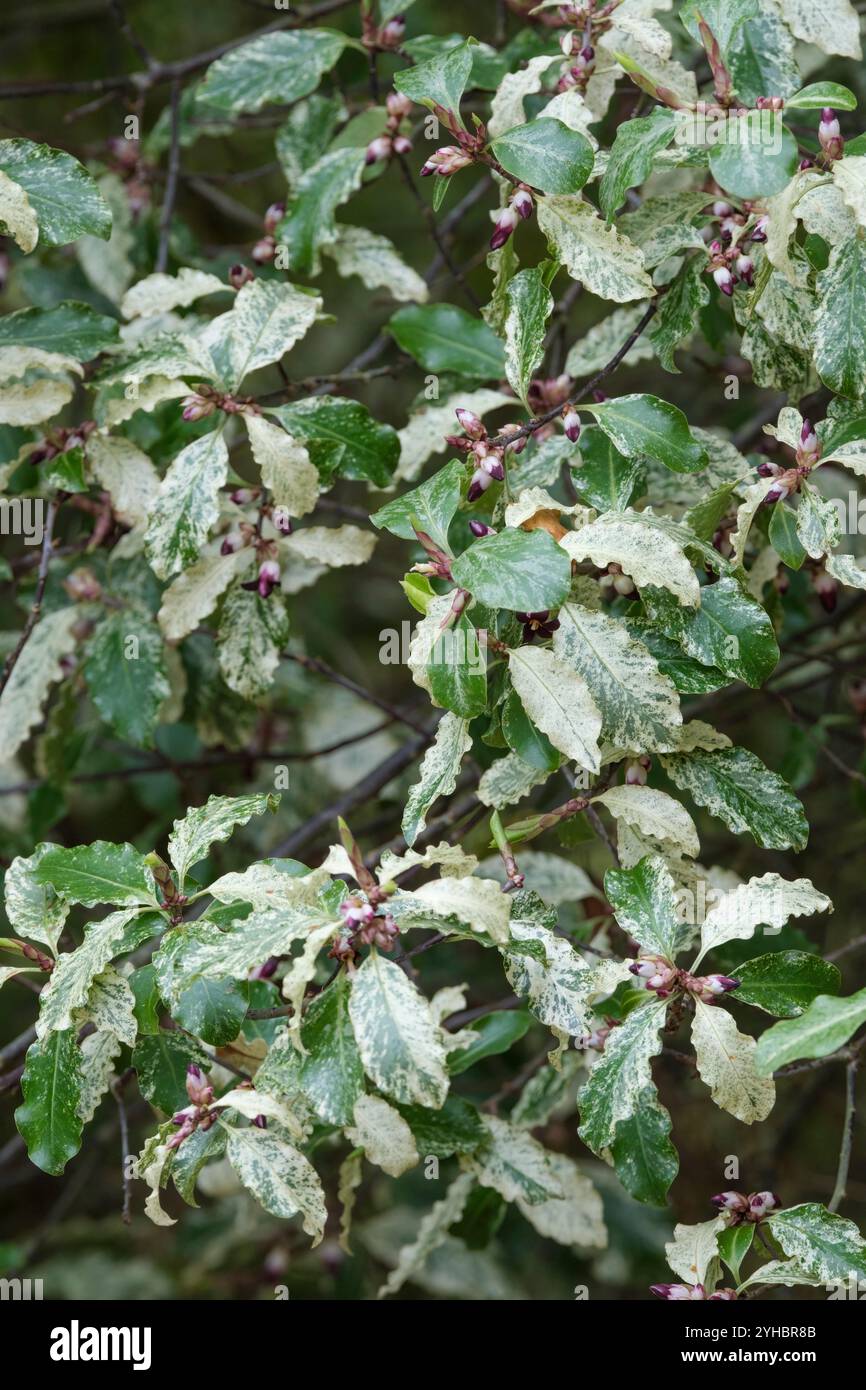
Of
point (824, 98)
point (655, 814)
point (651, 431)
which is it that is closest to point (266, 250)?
point (651, 431)

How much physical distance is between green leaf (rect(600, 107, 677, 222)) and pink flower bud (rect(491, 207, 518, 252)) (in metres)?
0.07

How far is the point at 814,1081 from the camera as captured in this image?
2.38m

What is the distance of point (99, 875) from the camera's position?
120 centimetres

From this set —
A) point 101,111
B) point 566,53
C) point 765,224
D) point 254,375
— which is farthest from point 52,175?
point 101,111

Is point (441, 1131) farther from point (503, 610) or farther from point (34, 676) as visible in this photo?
point (34, 676)

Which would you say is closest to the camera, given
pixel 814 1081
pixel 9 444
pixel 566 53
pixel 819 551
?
pixel 819 551

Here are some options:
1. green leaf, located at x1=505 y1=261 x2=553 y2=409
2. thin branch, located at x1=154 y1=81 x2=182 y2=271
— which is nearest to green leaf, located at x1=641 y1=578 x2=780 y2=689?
green leaf, located at x1=505 y1=261 x2=553 y2=409

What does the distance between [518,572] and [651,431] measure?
0.28 m

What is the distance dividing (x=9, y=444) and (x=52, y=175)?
0.39 meters

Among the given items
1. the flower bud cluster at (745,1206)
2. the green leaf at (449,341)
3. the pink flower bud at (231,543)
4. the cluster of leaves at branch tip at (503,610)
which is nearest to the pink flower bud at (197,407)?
the cluster of leaves at branch tip at (503,610)

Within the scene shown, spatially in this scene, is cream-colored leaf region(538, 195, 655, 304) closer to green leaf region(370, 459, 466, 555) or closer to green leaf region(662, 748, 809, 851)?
green leaf region(370, 459, 466, 555)

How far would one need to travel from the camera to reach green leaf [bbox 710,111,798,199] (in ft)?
3.52
